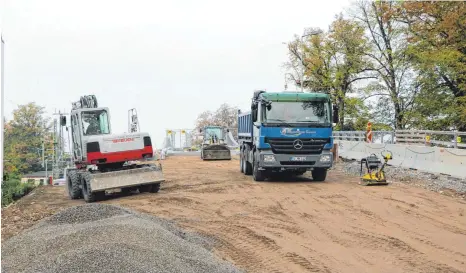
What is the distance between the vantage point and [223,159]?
33.1m

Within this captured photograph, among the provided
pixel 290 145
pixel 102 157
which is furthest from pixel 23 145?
pixel 290 145

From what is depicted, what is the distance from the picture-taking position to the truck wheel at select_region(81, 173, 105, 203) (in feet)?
45.7

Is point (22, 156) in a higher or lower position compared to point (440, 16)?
lower

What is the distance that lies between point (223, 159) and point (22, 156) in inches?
486

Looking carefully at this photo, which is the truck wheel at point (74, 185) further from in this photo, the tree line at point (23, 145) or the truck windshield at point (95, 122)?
the tree line at point (23, 145)

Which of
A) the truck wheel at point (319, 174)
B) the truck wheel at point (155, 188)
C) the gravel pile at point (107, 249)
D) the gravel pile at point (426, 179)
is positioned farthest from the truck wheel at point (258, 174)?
the gravel pile at point (107, 249)

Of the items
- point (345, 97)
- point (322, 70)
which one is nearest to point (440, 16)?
point (345, 97)

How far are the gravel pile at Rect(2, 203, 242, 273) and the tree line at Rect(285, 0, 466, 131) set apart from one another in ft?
84.0

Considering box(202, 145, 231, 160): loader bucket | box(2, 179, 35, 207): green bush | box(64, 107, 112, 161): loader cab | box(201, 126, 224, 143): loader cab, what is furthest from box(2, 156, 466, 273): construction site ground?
box(201, 126, 224, 143): loader cab

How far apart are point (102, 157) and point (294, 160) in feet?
20.2

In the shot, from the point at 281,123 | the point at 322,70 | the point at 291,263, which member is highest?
the point at 322,70

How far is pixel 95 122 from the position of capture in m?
15.3

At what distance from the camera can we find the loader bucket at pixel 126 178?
13.9 metres

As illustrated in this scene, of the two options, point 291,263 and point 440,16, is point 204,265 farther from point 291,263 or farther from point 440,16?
point 440,16
